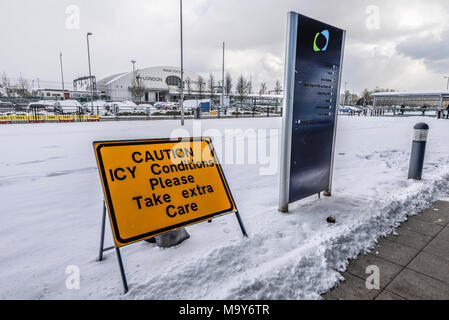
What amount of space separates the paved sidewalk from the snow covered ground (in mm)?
131

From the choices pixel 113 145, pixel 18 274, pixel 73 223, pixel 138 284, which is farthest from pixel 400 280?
pixel 73 223

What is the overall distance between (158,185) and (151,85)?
273 feet

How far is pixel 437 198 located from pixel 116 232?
4.93m

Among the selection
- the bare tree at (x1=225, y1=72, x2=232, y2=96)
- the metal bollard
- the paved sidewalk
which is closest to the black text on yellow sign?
the paved sidewalk

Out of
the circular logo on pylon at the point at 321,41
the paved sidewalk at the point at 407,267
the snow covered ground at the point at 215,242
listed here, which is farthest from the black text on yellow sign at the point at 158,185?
the circular logo on pylon at the point at 321,41

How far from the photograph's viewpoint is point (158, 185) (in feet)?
8.46

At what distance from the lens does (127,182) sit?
2.40 m

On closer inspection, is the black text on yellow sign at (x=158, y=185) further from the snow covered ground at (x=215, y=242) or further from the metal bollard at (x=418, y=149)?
the metal bollard at (x=418, y=149)

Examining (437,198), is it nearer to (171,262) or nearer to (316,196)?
(316,196)

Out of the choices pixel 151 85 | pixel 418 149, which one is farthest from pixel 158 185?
pixel 151 85

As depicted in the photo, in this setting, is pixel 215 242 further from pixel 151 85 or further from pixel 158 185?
pixel 151 85

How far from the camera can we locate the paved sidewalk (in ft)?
7.27

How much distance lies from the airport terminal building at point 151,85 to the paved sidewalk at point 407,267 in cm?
7441

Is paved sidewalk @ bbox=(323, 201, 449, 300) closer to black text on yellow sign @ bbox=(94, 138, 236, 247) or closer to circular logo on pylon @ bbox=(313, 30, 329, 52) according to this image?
black text on yellow sign @ bbox=(94, 138, 236, 247)
